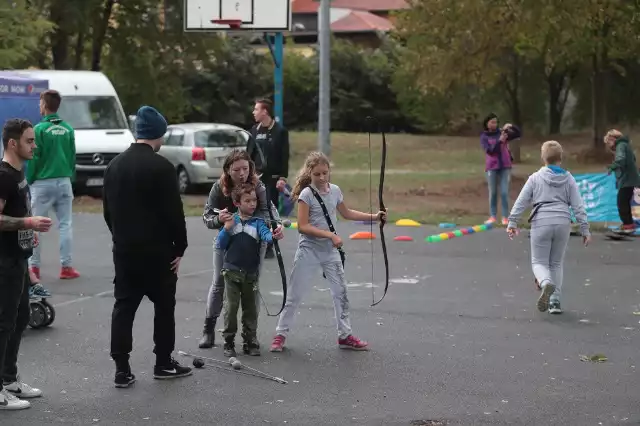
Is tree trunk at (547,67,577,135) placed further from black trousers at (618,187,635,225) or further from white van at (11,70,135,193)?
black trousers at (618,187,635,225)

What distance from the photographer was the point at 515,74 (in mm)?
42469

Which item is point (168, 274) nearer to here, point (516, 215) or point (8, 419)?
point (8, 419)

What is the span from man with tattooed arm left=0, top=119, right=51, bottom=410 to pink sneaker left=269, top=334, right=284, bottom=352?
221 cm

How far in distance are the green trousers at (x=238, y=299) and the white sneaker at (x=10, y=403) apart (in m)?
2.01

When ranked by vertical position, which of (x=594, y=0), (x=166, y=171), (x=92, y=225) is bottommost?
(x=92, y=225)

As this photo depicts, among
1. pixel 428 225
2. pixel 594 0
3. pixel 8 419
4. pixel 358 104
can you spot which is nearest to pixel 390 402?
pixel 8 419

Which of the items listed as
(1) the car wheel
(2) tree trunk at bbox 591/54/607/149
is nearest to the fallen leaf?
(1) the car wheel

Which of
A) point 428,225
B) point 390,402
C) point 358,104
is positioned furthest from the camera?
point 358,104

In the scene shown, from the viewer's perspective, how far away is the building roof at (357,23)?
8106cm

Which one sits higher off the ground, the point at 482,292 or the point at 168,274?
the point at 168,274

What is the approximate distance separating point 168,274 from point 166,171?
0.72m

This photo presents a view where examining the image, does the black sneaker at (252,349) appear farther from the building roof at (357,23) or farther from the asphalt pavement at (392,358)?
the building roof at (357,23)

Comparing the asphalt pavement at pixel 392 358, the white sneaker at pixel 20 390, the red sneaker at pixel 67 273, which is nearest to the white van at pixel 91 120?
the asphalt pavement at pixel 392 358

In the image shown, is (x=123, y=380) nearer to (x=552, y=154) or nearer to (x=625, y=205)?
(x=552, y=154)
